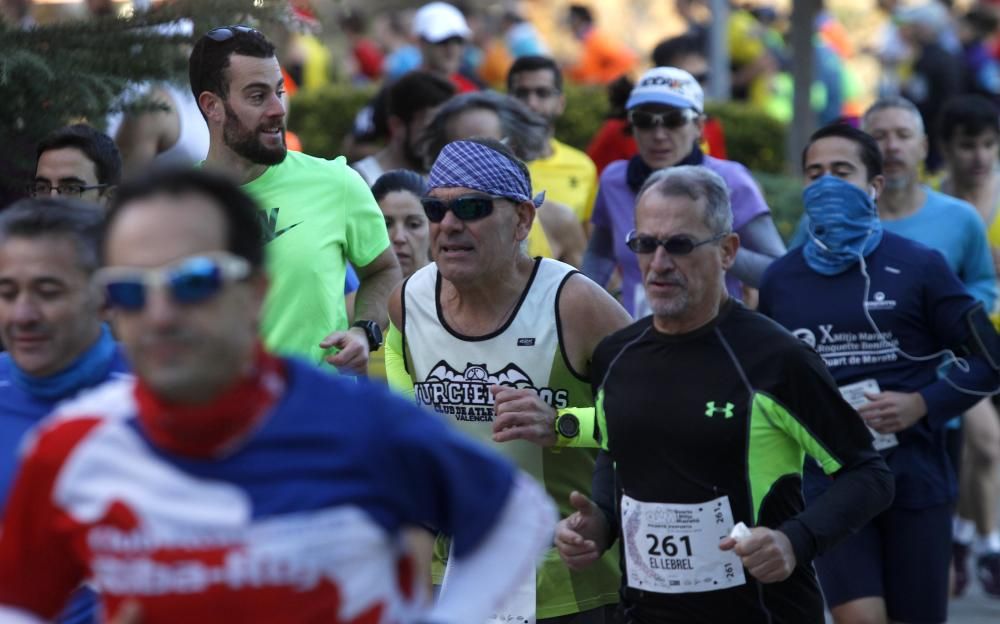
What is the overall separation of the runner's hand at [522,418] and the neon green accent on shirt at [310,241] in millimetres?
763

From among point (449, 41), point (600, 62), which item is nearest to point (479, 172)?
point (449, 41)

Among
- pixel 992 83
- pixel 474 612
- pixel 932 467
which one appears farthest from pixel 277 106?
pixel 992 83

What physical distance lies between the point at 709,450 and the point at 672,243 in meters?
0.58

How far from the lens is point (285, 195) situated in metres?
5.68

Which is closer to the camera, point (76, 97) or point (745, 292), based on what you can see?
point (76, 97)

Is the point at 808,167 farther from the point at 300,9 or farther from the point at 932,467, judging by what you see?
the point at 300,9

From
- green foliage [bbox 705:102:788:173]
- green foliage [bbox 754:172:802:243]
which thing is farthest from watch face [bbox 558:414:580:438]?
green foliage [bbox 705:102:788:173]

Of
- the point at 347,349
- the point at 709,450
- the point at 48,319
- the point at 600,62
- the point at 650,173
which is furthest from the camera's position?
the point at 600,62

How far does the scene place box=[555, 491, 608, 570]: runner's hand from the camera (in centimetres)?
468

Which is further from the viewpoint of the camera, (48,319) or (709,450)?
(709,450)

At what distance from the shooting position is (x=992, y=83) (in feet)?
53.9

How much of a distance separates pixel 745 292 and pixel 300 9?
233 centimetres

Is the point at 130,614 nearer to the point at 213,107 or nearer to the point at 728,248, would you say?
the point at 728,248

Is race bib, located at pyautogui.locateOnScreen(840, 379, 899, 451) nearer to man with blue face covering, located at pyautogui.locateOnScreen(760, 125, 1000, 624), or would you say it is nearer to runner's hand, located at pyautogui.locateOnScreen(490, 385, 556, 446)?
man with blue face covering, located at pyautogui.locateOnScreen(760, 125, 1000, 624)
